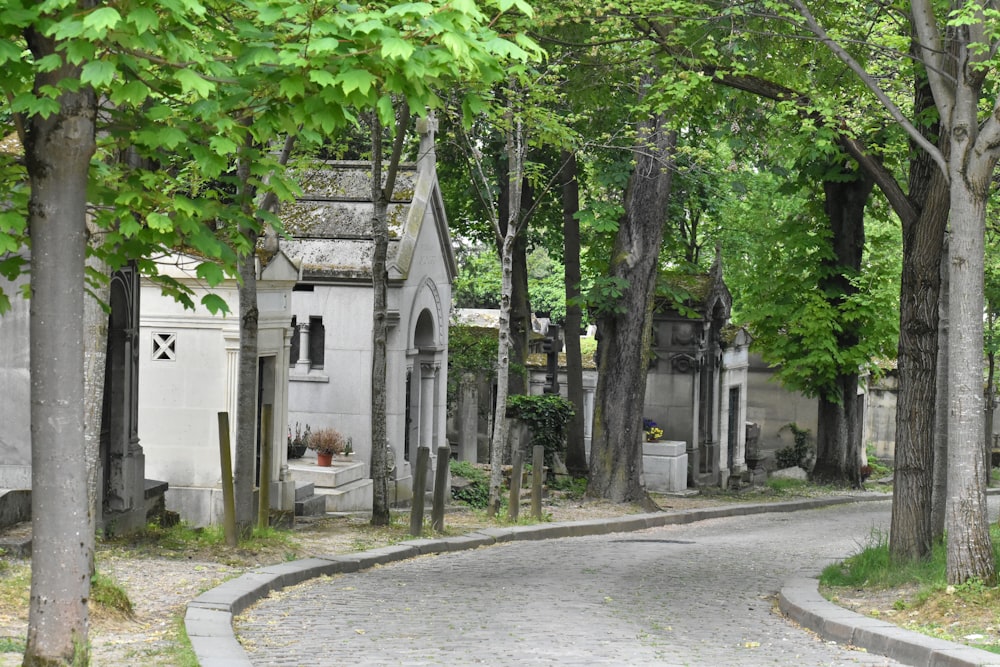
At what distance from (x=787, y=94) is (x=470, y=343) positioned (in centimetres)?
1801

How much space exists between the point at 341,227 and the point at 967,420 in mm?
12733

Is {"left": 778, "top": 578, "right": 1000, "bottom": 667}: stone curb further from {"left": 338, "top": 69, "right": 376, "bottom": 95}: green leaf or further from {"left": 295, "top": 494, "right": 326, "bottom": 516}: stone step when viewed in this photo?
A: {"left": 295, "top": 494, "right": 326, "bottom": 516}: stone step

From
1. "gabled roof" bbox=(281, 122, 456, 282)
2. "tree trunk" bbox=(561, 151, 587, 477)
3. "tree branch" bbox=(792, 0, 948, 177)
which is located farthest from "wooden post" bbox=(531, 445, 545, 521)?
"tree branch" bbox=(792, 0, 948, 177)

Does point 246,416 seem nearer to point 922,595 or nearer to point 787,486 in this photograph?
point 922,595

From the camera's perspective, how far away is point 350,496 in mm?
19562

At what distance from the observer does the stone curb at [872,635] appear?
809 cm

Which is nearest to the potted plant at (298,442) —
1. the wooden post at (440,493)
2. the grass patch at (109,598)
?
the wooden post at (440,493)

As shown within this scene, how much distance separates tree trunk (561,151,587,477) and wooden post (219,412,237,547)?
1194 cm

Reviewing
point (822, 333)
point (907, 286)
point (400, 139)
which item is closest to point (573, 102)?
point (400, 139)

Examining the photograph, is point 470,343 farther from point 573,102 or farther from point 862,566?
point 862,566

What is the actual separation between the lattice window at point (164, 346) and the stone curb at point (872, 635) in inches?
364

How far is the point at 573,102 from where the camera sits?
1656cm

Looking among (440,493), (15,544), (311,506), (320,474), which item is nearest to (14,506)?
(15,544)

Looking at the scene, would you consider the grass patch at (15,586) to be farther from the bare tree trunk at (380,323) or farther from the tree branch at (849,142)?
the tree branch at (849,142)
